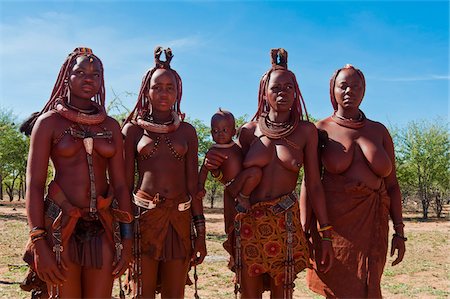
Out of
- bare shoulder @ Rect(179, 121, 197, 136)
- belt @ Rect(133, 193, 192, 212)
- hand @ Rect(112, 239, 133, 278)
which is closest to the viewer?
hand @ Rect(112, 239, 133, 278)

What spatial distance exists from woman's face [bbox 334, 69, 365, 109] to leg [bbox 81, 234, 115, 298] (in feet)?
7.28

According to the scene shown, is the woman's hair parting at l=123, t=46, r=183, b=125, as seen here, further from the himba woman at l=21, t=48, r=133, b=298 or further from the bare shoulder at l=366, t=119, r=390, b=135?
the bare shoulder at l=366, t=119, r=390, b=135

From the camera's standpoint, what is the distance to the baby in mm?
3502

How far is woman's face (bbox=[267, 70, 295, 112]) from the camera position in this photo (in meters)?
3.57

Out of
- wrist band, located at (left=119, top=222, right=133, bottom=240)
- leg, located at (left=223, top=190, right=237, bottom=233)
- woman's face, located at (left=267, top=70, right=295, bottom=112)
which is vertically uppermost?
woman's face, located at (left=267, top=70, right=295, bottom=112)

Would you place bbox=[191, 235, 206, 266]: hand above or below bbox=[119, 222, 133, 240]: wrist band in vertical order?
below

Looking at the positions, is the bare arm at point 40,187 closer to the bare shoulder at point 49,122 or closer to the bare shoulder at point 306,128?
the bare shoulder at point 49,122

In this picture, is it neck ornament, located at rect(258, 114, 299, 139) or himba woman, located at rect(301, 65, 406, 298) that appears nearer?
neck ornament, located at rect(258, 114, 299, 139)

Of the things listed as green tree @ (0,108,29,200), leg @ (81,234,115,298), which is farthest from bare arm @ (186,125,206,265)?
green tree @ (0,108,29,200)

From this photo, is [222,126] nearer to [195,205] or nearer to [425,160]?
[195,205]

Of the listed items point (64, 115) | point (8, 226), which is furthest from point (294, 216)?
point (8, 226)

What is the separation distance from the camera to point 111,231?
3156 millimetres

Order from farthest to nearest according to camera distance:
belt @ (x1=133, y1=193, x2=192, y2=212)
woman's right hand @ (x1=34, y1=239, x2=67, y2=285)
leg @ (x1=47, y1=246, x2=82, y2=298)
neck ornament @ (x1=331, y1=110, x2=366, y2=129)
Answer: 1. neck ornament @ (x1=331, y1=110, x2=366, y2=129)
2. belt @ (x1=133, y1=193, x2=192, y2=212)
3. leg @ (x1=47, y1=246, x2=82, y2=298)
4. woman's right hand @ (x1=34, y1=239, x2=67, y2=285)

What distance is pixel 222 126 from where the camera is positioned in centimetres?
351
